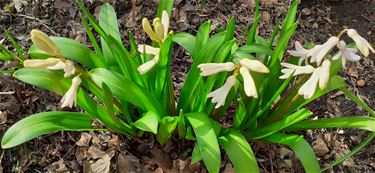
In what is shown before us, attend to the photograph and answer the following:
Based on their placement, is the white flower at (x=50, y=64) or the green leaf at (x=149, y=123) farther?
the green leaf at (x=149, y=123)

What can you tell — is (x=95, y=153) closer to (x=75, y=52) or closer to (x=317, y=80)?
(x=75, y=52)

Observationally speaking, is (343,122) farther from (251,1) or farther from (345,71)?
(251,1)

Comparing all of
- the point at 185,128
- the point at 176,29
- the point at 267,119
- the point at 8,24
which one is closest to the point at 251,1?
the point at 176,29

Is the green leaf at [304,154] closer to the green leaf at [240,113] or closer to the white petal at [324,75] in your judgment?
the green leaf at [240,113]

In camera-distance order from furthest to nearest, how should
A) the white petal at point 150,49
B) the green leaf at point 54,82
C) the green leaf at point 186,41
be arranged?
the green leaf at point 186,41
the green leaf at point 54,82
the white petal at point 150,49

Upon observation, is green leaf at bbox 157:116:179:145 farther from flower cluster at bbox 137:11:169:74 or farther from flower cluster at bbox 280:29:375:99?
flower cluster at bbox 280:29:375:99

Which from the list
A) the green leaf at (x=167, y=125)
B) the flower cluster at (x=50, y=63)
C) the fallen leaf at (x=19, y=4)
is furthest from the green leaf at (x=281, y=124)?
the fallen leaf at (x=19, y=4)

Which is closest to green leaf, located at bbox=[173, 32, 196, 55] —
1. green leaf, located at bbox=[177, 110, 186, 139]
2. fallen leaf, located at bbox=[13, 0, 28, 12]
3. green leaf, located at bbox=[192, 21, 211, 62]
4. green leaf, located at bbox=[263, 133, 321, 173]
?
green leaf, located at bbox=[192, 21, 211, 62]

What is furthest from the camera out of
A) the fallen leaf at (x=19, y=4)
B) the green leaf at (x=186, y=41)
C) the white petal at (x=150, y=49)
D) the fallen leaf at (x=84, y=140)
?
the fallen leaf at (x=19, y=4)

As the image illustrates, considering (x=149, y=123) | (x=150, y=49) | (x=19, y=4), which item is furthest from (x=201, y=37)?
(x=19, y=4)
